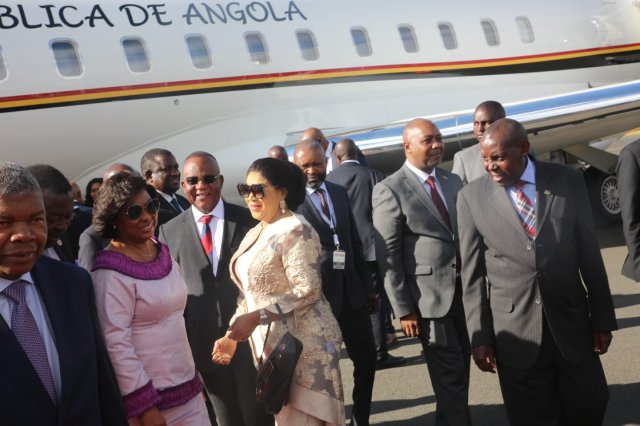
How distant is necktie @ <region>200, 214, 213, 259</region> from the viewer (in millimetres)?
4703

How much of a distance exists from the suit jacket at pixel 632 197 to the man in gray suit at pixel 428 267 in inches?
40.3

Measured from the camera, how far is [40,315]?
2.69m

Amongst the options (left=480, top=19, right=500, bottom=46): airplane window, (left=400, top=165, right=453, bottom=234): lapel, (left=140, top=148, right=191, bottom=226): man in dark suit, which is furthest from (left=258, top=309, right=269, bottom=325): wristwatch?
(left=480, top=19, right=500, bottom=46): airplane window

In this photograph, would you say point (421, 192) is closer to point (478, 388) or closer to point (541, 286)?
point (541, 286)

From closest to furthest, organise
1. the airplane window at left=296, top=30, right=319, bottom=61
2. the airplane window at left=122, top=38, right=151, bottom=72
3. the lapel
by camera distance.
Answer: the lapel, the airplane window at left=122, top=38, right=151, bottom=72, the airplane window at left=296, top=30, right=319, bottom=61

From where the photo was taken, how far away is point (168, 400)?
3.41 meters

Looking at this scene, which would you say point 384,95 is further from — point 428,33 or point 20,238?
point 20,238

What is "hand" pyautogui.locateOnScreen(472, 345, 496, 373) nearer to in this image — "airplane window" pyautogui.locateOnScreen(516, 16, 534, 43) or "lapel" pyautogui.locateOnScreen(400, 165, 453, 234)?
"lapel" pyautogui.locateOnScreen(400, 165, 453, 234)

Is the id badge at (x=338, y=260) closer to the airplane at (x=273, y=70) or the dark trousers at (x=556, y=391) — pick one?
the dark trousers at (x=556, y=391)

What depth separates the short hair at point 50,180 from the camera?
3.92 metres

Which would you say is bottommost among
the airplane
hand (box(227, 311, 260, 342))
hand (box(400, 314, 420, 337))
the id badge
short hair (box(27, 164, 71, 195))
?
hand (box(400, 314, 420, 337))

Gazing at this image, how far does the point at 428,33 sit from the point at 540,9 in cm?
245

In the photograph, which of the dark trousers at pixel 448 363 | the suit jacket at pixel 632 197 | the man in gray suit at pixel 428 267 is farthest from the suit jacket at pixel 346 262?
the suit jacket at pixel 632 197

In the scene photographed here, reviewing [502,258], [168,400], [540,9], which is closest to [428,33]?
[540,9]
